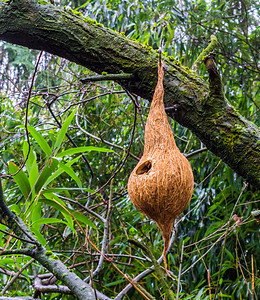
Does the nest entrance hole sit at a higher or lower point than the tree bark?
lower

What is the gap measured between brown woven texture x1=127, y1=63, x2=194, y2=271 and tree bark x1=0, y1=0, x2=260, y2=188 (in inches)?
6.6

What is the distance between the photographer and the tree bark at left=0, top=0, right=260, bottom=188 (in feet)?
3.40

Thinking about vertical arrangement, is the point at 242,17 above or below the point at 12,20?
above

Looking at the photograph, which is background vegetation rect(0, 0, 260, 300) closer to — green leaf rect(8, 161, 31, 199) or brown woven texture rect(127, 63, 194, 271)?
green leaf rect(8, 161, 31, 199)

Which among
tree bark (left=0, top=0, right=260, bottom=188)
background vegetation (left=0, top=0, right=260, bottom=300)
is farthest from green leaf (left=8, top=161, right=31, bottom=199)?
background vegetation (left=0, top=0, right=260, bottom=300)

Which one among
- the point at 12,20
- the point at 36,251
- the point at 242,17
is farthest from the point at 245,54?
the point at 36,251

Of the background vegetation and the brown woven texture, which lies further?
the background vegetation

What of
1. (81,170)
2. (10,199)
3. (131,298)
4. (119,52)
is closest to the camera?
(119,52)

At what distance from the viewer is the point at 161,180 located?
32.1 inches

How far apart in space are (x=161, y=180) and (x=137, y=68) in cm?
38

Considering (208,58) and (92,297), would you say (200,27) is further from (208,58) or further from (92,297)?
(92,297)

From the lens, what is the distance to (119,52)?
1.06m

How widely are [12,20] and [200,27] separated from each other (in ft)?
4.38

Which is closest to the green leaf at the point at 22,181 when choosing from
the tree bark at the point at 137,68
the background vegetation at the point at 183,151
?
the tree bark at the point at 137,68
